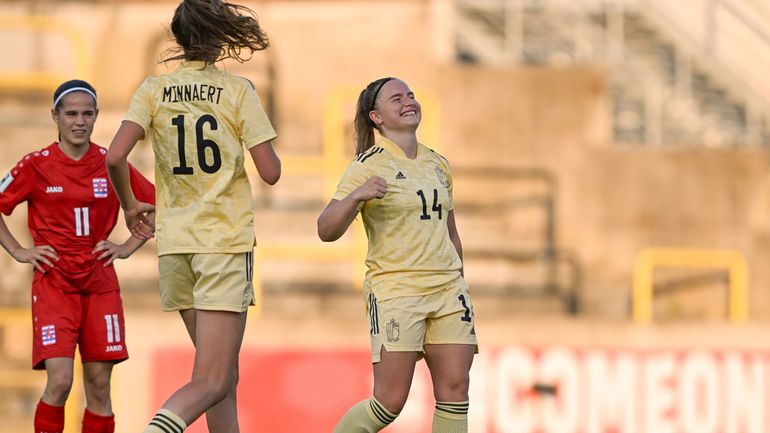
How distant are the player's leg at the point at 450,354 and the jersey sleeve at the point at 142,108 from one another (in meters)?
1.44

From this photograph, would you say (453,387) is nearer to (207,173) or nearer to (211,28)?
(207,173)

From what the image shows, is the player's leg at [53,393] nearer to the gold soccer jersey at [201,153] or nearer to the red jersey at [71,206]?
the red jersey at [71,206]

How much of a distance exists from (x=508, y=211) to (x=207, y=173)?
25.0ft

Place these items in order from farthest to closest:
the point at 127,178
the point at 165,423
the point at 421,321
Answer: the point at 421,321 < the point at 127,178 < the point at 165,423

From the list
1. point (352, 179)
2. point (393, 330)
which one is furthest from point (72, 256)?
point (393, 330)

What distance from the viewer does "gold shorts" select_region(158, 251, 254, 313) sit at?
5867 mm

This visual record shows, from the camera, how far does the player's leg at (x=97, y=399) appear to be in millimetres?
6914

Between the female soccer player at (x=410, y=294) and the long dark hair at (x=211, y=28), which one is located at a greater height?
the long dark hair at (x=211, y=28)

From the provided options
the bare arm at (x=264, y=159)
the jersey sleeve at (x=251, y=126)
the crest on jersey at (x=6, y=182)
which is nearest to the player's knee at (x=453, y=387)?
the bare arm at (x=264, y=159)

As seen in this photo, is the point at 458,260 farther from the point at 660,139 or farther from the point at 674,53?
the point at 674,53

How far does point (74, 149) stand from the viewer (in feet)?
23.0

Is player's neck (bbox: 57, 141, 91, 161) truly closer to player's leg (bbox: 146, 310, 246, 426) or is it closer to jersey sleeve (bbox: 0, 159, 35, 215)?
jersey sleeve (bbox: 0, 159, 35, 215)

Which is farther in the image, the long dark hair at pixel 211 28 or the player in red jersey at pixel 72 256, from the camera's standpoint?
the player in red jersey at pixel 72 256

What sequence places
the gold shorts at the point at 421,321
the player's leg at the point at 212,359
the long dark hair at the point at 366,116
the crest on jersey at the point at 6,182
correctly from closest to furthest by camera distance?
the player's leg at the point at 212,359 → the gold shorts at the point at 421,321 → the long dark hair at the point at 366,116 → the crest on jersey at the point at 6,182
